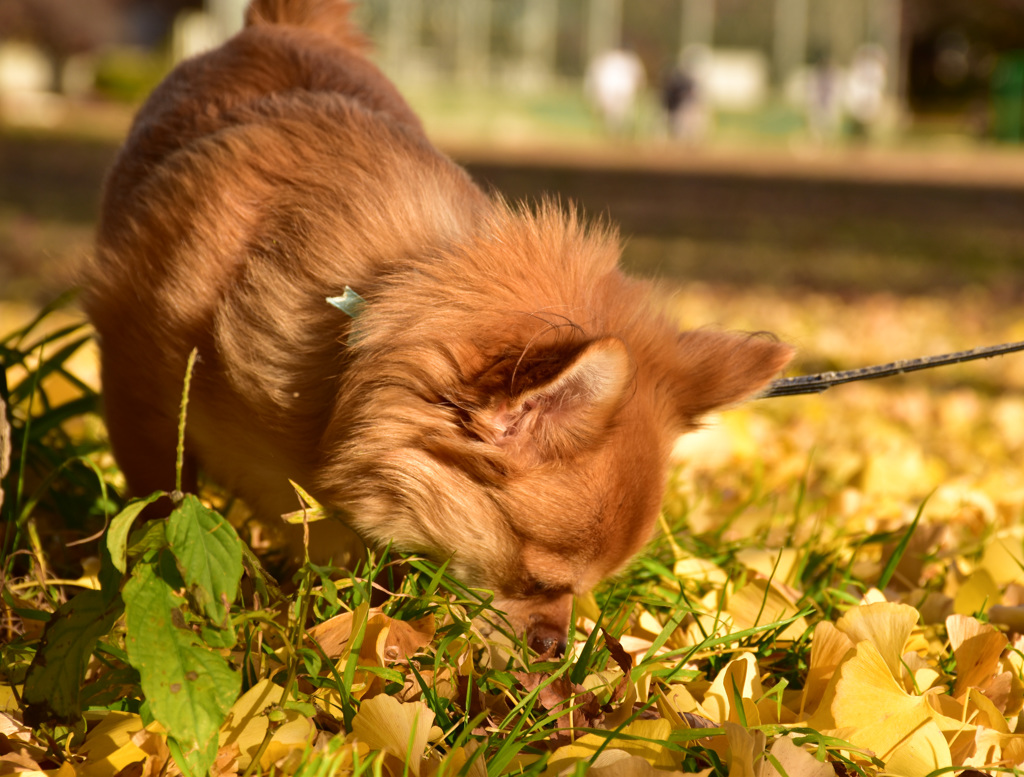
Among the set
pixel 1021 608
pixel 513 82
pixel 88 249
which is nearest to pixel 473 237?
pixel 88 249

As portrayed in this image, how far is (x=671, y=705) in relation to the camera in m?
2.04

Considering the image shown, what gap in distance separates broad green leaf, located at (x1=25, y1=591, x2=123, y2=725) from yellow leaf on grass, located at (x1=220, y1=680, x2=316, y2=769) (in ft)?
0.89

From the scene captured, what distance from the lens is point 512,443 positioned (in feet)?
7.75

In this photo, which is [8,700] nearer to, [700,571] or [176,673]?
[176,673]

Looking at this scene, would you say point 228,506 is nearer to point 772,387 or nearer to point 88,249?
point 88,249

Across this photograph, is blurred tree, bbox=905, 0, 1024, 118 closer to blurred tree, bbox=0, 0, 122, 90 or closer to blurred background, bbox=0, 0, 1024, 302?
blurred background, bbox=0, 0, 1024, 302

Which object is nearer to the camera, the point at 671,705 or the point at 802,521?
the point at 671,705

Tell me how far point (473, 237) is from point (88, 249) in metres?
1.43

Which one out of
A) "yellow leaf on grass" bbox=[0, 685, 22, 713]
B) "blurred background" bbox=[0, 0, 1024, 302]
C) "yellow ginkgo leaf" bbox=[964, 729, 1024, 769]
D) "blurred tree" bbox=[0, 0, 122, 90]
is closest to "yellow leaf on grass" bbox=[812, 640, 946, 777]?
"yellow ginkgo leaf" bbox=[964, 729, 1024, 769]

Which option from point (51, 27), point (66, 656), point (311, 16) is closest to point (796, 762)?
point (66, 656)

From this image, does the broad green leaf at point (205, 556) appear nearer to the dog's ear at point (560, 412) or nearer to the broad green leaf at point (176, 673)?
the broad green leaf at point (176, 673)

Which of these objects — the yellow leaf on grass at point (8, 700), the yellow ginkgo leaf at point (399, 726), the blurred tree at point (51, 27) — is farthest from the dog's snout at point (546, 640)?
the blurred tree at point (51, 27)

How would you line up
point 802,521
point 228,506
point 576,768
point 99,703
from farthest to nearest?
point 802,521, point 228,506, point 99,703, point 576,768

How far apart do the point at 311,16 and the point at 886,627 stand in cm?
328
